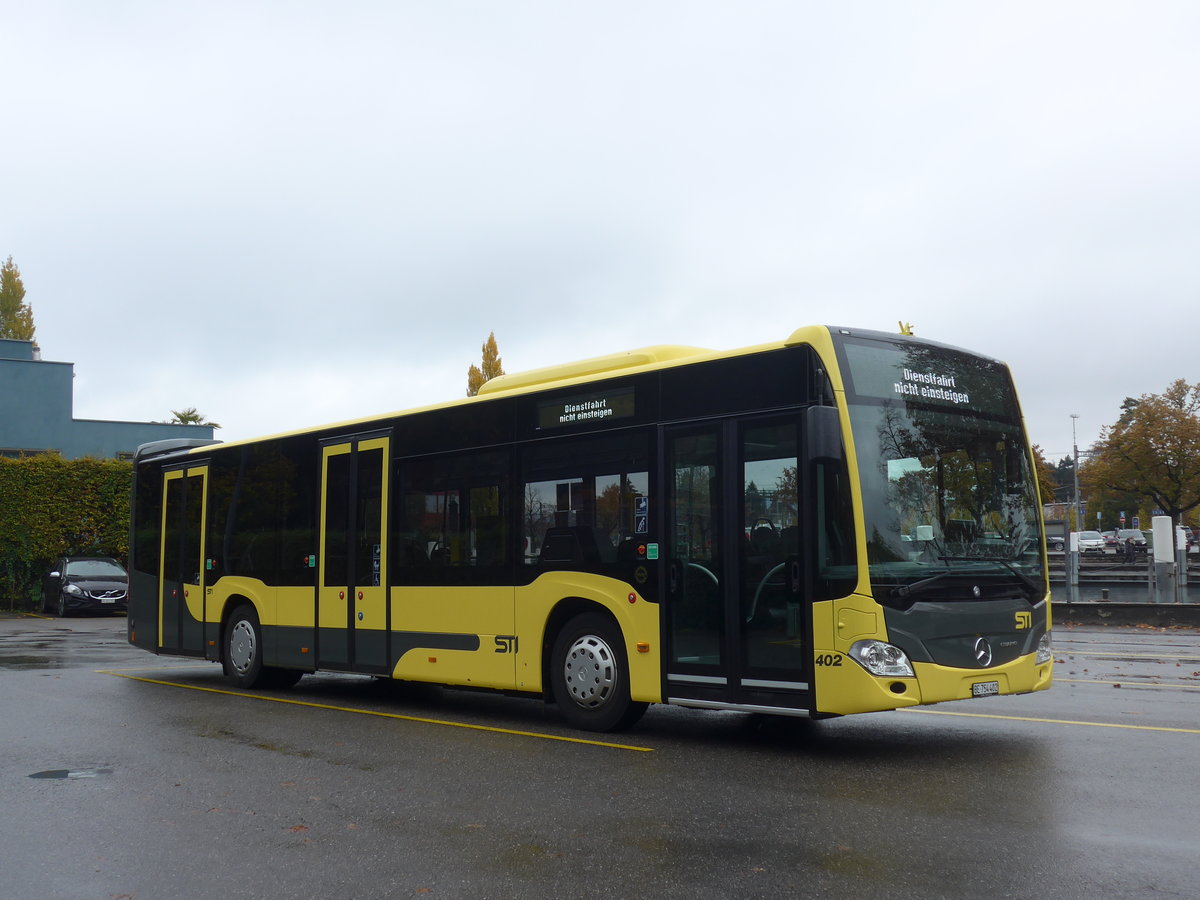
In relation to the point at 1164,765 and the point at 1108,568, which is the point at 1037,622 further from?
the point at 1108,568

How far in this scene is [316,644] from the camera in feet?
43.8

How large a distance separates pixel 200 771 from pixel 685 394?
463cm

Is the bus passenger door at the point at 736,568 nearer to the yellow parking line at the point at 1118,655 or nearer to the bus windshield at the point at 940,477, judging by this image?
the bus windshield at the point at 940,477

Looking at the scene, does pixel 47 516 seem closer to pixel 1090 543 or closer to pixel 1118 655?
pixel 1118 655

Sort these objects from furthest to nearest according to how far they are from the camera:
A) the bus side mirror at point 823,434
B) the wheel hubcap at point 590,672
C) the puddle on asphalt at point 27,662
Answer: the puddle on asphalt at point 27,662 < the wheel hubcap at point 590,672 < the bus side mirror at point 823,434

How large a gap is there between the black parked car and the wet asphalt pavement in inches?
795

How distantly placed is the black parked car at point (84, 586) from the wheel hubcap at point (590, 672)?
23431mm

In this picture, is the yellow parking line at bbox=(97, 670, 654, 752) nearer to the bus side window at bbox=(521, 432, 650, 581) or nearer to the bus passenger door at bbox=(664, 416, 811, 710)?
the bus passenger door at bbox=(664, 416, 811, 710)

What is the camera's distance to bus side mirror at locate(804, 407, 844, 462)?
8227 millimetres

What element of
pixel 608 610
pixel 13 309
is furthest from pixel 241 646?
pixel 13 309

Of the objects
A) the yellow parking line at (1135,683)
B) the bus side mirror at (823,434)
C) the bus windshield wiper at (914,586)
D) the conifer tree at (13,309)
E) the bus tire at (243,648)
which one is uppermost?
the conifer tree at (13,309)

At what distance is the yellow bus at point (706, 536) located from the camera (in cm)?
845

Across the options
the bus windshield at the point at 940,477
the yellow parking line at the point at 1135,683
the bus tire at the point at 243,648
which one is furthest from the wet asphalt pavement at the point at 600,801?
the bus tire at the point at 243,648

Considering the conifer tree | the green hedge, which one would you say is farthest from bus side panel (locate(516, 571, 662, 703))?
the conifer tree
